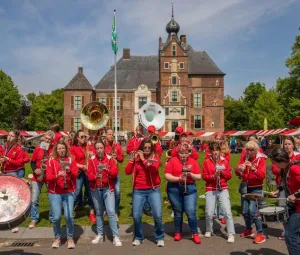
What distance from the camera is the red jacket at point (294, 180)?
4.13m

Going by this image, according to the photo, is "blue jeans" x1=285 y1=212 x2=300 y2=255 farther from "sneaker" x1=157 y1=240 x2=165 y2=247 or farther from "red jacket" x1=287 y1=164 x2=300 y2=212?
"sneaker" x1=157 y1=240 x2=165 y2=247

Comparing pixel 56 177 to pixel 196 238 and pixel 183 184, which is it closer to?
pixel 183 184

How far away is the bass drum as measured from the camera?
445 centimetres

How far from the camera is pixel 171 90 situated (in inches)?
1873

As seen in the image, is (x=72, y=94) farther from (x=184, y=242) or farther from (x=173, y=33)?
(x=184, y=242)

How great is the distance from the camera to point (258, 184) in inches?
246

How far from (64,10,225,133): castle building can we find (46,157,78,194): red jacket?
42.0 meters

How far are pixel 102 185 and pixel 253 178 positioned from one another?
8.93ft

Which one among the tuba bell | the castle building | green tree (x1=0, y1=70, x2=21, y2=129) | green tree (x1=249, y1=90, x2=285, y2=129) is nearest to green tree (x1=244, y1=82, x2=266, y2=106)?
green tree (x1=249, y1=90, x2=285, y2=129)

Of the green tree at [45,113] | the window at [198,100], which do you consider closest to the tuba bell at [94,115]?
the window at [198,100]

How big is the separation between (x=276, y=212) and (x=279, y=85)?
3925 centimetres

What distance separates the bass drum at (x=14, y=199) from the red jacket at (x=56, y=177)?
3.63 ft

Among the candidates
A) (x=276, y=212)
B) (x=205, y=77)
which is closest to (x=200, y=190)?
(x=276, y=212)

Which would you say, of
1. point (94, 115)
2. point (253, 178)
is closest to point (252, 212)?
point (253, 178)
